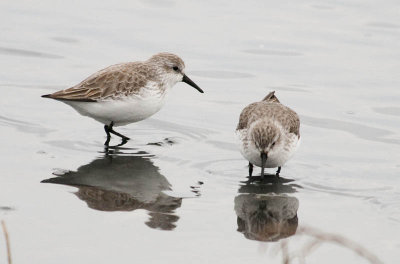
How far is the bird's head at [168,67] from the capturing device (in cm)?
1261

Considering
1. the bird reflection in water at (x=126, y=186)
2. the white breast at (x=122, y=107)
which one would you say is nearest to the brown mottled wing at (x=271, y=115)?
the bird reflection in water at (x=126, y=186)

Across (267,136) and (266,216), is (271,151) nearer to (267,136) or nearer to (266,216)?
(267,136)

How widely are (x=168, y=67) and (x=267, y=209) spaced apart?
150 inches

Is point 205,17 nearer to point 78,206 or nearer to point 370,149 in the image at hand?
point 370,149

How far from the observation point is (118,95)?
39.1 ft

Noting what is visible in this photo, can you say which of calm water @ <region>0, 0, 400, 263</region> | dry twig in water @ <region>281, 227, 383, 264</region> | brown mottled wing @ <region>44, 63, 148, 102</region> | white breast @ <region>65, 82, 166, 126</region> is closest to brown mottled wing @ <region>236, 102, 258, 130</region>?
calm water @ <region>0, 0, 400, 263</region>

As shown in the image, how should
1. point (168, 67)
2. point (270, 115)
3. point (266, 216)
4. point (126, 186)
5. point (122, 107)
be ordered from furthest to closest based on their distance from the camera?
1. point (168, 67)
2. point (122, 107)
3. point (270, 115)
4. point (126, 186)
5. point (266, 216)

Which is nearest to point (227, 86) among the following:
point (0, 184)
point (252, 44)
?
point (252, 44)

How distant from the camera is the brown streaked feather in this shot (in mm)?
10891

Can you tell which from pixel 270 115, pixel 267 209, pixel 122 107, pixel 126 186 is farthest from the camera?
pixel 122 107

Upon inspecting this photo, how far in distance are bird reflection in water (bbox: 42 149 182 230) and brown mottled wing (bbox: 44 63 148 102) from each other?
0.85 meters

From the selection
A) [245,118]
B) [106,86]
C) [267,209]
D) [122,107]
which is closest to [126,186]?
[267,209]

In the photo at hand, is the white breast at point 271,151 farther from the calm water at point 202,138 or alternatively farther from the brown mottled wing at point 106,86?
the brown mottled wing at point 106,86

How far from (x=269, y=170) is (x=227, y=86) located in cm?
414
